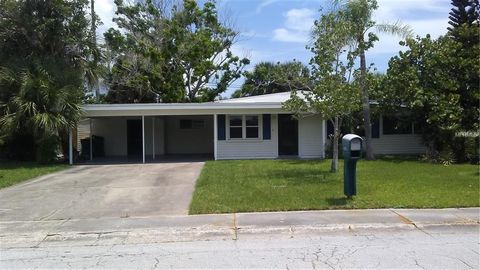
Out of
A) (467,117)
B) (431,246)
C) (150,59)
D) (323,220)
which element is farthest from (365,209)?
(150,59)

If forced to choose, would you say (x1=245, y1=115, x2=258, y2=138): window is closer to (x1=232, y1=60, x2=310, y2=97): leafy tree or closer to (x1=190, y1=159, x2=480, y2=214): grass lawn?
(x1=190, y1=159, x2=480, y2=214): grass lawn

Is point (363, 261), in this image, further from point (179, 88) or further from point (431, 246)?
point (179, 88)

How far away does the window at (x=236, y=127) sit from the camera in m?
23.7

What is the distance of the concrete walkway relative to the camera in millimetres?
8578

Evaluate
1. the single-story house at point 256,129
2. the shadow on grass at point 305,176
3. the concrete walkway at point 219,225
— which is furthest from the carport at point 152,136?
the concrete walkway at point 219,225

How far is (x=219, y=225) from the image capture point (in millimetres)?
9000

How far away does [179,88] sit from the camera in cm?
3712

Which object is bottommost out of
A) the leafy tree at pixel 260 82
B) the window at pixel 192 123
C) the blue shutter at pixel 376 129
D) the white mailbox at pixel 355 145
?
the white mailbox at pixel 355 145

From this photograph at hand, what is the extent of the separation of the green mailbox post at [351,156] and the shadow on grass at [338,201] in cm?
13

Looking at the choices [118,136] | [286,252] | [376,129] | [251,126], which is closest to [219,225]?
[286,252]

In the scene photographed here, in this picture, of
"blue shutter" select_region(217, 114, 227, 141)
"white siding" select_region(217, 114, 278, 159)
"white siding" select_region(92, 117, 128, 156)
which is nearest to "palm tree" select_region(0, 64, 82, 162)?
"blue shutter" select_region(217, 114, 227, 141)

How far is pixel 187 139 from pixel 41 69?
944cm

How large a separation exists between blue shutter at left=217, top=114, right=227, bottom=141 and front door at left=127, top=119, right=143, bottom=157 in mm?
6884

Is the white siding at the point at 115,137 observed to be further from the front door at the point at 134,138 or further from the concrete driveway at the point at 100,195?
the concrete driveway at the point at 100,195
